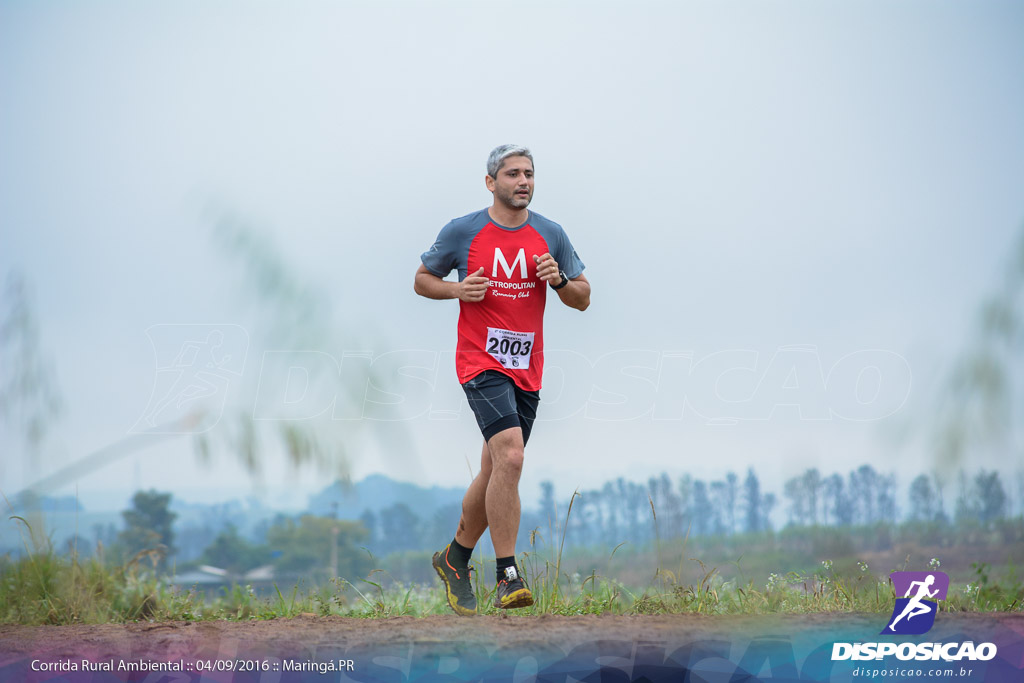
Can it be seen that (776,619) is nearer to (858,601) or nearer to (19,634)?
(858,601)

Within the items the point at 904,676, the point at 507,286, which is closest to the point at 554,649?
the point at 904,676

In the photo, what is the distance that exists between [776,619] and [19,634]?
3.37 metres

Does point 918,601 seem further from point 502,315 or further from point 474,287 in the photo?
point 474,287

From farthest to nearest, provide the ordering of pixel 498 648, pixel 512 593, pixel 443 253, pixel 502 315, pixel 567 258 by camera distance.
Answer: pixel 567 258 → pixel 443 253 → pixel 502 315 → pixel 512 593 → pixel 498 648

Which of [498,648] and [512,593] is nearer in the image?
[498,648]

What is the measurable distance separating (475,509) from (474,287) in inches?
43.9

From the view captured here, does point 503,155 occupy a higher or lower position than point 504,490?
higher

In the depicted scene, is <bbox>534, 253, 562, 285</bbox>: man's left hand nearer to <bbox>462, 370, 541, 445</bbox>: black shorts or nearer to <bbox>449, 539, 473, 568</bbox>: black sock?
<bbox>462, 370, 541, 445</bbox>: black shorts

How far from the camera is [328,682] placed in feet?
11.0

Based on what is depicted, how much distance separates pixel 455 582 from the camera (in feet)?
14.8

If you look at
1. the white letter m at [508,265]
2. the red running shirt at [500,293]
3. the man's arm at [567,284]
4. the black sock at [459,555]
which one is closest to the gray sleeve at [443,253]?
the red running shirt at [500,293]

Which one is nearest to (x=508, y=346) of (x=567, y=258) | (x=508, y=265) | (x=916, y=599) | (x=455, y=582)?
(x=508, y=265)

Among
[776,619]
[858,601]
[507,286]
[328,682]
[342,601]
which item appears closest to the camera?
[328,682]

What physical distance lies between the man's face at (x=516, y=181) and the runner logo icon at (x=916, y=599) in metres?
2.45
